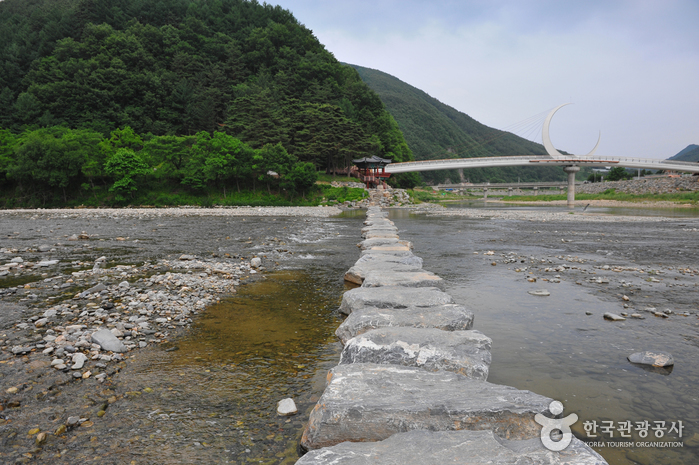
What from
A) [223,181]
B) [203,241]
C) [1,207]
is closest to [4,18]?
[1,207]

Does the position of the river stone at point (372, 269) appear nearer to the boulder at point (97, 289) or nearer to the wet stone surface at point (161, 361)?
the wet stone surface at point (161, 361)

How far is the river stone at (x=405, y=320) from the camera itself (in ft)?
14.0

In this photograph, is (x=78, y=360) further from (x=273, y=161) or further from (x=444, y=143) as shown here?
(x=444, y=143)

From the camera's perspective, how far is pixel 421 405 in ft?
8.15

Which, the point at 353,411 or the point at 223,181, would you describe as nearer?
the point at 353,411

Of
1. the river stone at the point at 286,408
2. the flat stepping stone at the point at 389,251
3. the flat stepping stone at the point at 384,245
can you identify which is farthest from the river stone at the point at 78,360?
the flat stepping stone at the point at 384,245

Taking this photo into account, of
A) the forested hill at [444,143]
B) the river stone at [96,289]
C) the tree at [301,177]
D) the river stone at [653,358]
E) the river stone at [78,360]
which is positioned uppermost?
the forested hill at [444,143]

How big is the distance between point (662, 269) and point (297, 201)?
39561 mm

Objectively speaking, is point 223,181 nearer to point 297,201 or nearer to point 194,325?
point 297,201

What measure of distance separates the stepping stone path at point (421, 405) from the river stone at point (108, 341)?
2594 mm

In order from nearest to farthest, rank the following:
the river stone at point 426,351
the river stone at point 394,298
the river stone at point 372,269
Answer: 1. the river stone at point 426,351
2. the river stone at point 394,298
3. the river stone at point 372,269

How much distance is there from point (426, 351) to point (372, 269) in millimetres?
3767

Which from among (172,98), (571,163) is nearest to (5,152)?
(172,98)

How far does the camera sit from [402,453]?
2.08 m
